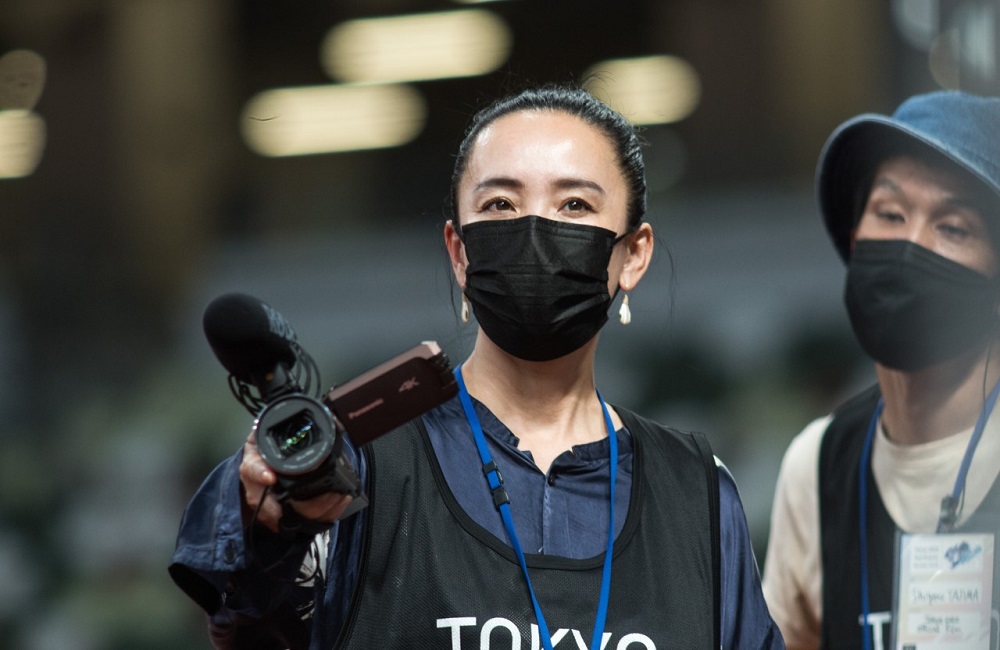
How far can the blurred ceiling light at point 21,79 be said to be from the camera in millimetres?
7183

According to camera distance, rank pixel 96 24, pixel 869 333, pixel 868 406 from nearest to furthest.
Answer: pixel 869 333 < pixel 868 406 < pixel 96 24

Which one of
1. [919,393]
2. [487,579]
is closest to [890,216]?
[919,393]

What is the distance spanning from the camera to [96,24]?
26.8ft

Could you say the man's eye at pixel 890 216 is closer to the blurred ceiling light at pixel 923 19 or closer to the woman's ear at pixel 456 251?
the blurred ceiling light at pixel 923 19

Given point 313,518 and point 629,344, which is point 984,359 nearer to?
point 313,518

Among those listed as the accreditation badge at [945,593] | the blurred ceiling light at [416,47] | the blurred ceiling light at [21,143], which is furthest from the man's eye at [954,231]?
the blurred ceiling light at [21,143]

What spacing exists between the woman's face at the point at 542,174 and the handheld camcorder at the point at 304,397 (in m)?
0.45

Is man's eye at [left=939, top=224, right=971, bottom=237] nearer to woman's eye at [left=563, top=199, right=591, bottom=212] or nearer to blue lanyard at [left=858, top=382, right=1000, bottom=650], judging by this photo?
blue lanyard at [left=858, top=382, right=1000, bottom=650]

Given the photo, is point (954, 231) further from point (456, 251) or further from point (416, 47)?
point (416, 47)

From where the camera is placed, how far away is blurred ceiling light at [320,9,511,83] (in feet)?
25.9

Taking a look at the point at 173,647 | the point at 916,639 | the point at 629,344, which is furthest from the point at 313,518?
the point at 173,647

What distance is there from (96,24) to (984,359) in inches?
260

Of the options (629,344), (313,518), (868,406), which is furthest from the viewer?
(629,344)

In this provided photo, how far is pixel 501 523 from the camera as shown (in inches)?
80.7
